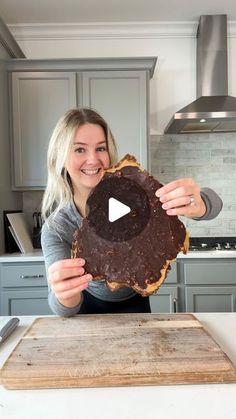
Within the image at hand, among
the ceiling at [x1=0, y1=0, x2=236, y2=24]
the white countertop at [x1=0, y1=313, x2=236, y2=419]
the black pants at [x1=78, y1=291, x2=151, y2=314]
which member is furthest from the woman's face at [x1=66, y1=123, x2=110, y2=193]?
the ceiling at [x1=0, y1=0, x2=236, y2=24]

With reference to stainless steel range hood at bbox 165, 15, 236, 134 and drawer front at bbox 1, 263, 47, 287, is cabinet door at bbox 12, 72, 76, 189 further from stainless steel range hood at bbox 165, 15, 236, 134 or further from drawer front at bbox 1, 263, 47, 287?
stainless steel range hood at bbox 165, 15, 236, 134

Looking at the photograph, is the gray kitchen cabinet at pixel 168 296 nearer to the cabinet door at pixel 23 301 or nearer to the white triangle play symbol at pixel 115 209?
the cabinet door at pixel 23 301

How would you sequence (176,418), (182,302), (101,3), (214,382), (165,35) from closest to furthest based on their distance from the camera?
(176,418), (214,382), (182,302), (101,3), (165,35)

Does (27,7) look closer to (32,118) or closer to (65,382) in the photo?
(32,118)

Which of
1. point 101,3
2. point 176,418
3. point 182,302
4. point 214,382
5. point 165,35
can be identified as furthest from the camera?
point 165,35

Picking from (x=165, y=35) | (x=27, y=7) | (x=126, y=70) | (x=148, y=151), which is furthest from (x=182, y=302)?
(x=27, y=7)
